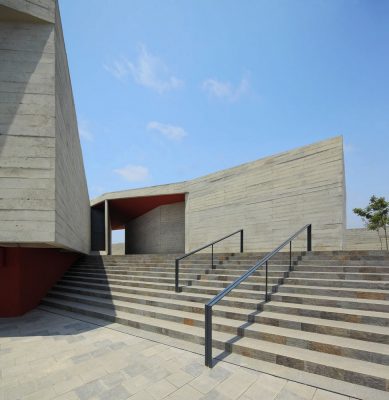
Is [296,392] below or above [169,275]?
below

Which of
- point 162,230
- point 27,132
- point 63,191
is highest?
point 27,132

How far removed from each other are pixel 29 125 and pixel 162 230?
11.9 metres

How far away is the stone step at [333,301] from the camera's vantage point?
3830 mm

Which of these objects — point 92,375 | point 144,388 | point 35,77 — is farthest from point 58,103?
point 144,388

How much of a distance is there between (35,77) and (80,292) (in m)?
5.93

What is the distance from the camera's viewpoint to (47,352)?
13.3 ft

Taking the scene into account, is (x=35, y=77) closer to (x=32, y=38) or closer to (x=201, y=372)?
(x=32, y=38)

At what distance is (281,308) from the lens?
14.3 feet

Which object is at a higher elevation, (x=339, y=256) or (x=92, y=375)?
(x=339, y=256)

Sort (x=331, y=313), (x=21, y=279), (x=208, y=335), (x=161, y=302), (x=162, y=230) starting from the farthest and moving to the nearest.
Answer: (x=162, y=230)
(x=21, y=279)
(x=161, y=302)
(x=331, y=313)
(x=208, y=335)

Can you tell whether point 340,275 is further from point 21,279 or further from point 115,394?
point 21,279

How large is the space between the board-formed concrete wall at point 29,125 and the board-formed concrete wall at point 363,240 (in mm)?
14480

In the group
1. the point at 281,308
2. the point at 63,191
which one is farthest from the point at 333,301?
the point at 63,191

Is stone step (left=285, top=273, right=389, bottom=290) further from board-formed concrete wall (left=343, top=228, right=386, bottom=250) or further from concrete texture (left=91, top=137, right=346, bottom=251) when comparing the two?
board-formed concrete wall (left=343, top=228, right=386, bottom=250)
